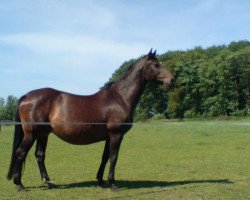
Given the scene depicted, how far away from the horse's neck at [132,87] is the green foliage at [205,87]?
158ft

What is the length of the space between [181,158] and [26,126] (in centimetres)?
776

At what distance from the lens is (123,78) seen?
909 centimetres

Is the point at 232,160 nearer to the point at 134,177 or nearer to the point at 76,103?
the point at 134,177

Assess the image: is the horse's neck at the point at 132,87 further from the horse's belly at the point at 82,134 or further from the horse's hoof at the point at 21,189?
the horse's hoof at the point at 21,189

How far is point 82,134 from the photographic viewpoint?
27.7ft

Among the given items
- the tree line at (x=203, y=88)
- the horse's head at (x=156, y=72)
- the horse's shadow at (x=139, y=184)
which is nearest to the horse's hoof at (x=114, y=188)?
the horse's shadow at (x=139, y=184)

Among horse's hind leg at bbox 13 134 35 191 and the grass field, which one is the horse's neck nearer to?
the grass field

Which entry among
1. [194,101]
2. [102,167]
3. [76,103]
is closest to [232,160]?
[102,167]

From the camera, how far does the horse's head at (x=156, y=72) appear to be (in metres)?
8.95

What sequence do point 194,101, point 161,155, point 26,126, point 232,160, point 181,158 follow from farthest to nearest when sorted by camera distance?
point 194,101, point 161,155, point 181,158, point 232,160, point 26,126

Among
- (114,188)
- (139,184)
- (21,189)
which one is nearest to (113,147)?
(114,188)

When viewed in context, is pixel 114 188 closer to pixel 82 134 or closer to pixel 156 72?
pixel 82 134

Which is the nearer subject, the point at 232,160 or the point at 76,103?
the point at 76,103

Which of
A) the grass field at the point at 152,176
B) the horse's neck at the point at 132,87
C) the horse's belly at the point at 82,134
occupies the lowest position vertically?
the grass field at the point at 152,176
